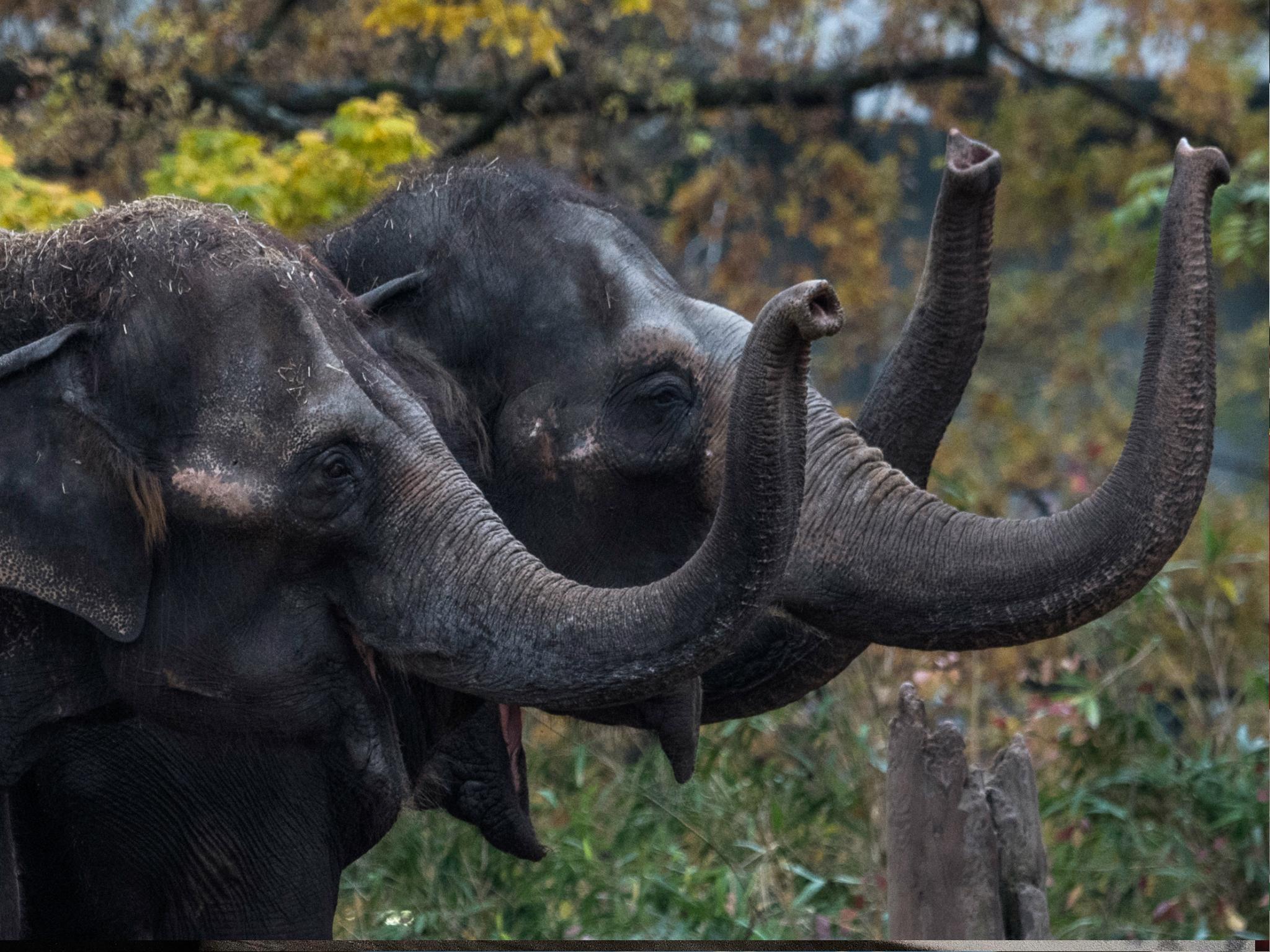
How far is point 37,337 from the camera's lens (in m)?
2.63

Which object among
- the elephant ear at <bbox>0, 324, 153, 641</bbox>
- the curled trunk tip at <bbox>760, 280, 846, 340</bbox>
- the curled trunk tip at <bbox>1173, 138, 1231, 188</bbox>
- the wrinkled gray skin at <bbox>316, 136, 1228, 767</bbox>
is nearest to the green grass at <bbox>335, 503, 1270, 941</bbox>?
the wrinkled gray skin at <bbox>316, 136, 1228, 767</bbox>

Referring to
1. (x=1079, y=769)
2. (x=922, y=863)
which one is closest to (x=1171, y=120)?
(x=1079, y=769)

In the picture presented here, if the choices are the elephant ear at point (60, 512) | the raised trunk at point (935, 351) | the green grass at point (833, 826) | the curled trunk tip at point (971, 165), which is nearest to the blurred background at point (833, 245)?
the green grass at point (833, 826)

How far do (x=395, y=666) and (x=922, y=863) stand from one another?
63.8 inches

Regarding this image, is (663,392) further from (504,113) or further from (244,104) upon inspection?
(504,113)

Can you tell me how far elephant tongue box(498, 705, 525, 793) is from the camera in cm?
338

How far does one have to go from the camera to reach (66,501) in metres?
2.49

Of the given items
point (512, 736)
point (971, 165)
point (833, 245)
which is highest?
point (971, 165)

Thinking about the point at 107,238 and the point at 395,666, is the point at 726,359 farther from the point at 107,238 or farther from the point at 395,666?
the point at 107,238

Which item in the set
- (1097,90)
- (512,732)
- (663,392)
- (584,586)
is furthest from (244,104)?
(584,586)

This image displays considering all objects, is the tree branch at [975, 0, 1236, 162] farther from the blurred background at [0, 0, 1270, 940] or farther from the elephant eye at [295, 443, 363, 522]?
the elephant eye at [295, 443, 363, 522]

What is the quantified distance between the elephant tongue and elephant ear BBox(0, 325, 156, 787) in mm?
986

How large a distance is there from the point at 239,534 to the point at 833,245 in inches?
290

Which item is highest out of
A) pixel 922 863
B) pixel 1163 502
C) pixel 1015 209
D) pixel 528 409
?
pixel 1163 502
